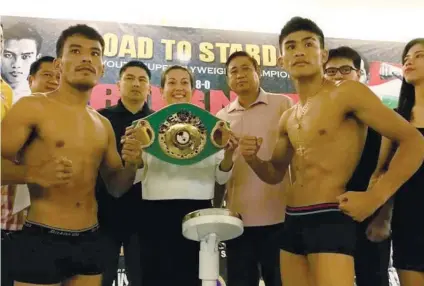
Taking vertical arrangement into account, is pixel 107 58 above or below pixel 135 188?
above

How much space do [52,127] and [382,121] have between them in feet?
3.53

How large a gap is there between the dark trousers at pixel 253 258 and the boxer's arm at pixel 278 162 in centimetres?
28

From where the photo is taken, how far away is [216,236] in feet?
5.09

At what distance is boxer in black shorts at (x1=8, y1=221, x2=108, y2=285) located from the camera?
1.50m

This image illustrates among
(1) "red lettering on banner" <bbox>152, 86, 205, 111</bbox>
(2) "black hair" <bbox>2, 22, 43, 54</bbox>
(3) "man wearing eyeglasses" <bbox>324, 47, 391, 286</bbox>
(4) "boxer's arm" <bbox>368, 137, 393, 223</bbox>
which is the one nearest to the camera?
(4) "boxer's arm" <bbox>368, 137, 393, 223</bbox>

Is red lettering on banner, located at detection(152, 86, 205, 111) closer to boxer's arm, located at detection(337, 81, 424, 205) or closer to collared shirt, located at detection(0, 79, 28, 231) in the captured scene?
collared shirt, located at detection(0, 79, 28, 231)

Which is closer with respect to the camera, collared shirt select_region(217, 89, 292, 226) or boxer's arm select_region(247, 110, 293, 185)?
boxer's arm select_region(247, 110, 293, 185)

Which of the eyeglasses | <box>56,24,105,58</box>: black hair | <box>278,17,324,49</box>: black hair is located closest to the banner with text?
the eyeglasses

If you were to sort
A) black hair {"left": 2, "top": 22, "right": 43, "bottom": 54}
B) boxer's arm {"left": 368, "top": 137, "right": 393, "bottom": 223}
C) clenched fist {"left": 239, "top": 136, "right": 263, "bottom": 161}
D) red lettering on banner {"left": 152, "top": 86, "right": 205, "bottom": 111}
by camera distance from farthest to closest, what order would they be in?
red lettering on banner {"left": 152, "top": 86, "right": 205, "bottom": 111} → black hair {"left": 2, "top": 22, "right": 43, "bottom": 54} → boxer's arm {"left": 368, "top": 137, "right": 393, "bottom": 223} → clenched fist {"left": 239, "top": 136, "right": 263, "bottom": 161}

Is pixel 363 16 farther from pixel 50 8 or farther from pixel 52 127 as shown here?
pixel 52 127

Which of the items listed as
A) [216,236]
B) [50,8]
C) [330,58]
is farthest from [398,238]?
[50,8]

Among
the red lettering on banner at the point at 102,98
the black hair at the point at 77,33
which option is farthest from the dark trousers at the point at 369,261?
the red lettering on banner at the point at 102,98

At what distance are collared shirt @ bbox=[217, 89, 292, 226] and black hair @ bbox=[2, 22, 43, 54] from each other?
5.18 ft

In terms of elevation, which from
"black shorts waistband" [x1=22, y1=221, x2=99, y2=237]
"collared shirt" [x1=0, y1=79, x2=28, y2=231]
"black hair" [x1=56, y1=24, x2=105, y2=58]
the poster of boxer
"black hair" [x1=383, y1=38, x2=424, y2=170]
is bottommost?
"black shorts waistband" [x1=22, y1=221, x2=99, y2=237]
